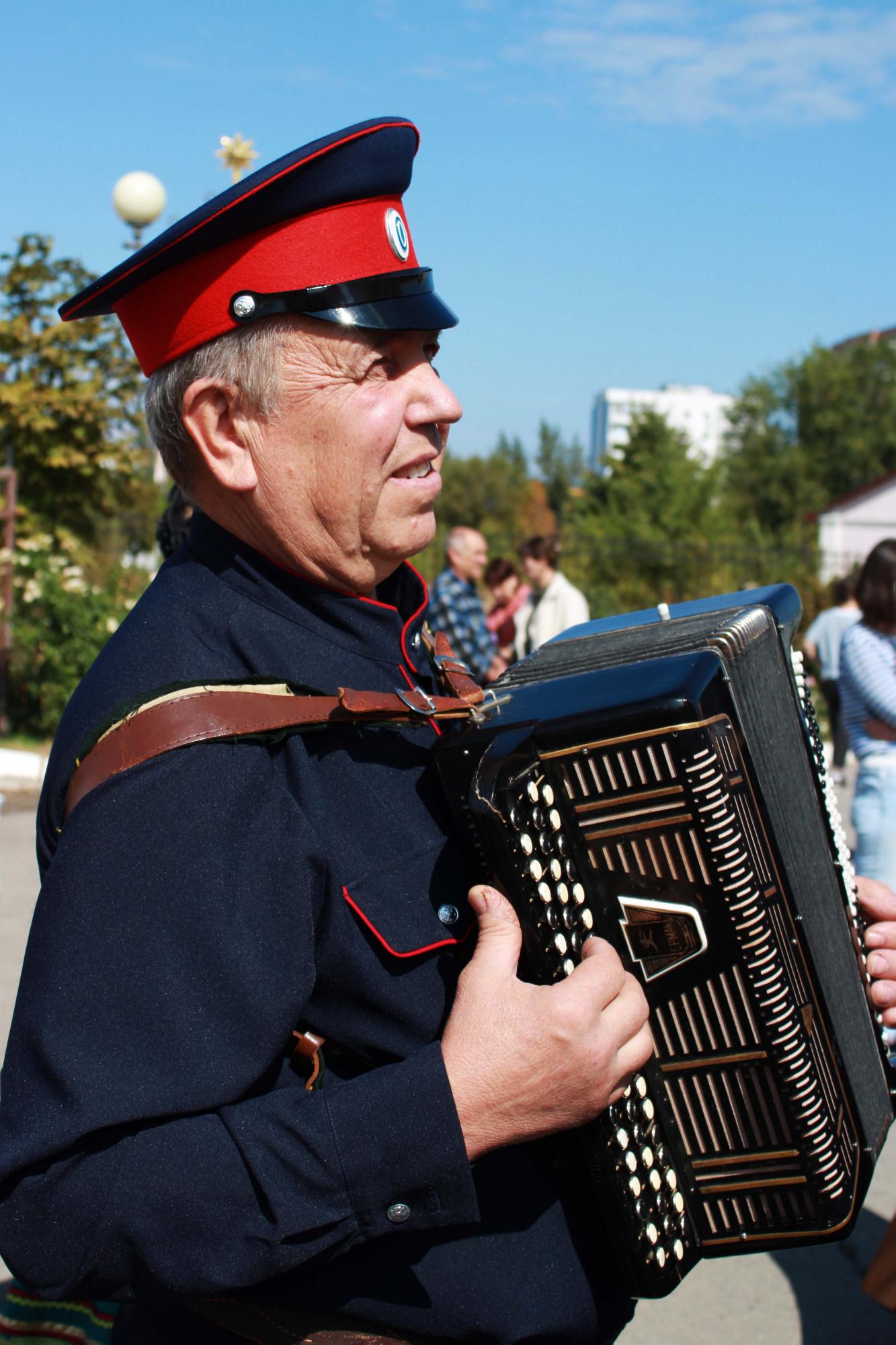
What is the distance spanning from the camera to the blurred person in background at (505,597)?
9.08 meters

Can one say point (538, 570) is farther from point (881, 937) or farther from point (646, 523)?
point (646, 523)

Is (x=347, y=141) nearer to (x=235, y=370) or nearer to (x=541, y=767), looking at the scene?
(x=235, y=370)

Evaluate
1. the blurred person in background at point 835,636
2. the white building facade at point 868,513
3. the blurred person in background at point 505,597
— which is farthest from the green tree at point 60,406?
the white building facade at point 868,513

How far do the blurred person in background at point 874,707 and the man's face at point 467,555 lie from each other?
3.18 meters

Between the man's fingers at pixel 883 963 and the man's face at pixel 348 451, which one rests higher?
the man's face at pixel 348 451

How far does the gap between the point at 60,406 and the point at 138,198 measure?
74.1 inches

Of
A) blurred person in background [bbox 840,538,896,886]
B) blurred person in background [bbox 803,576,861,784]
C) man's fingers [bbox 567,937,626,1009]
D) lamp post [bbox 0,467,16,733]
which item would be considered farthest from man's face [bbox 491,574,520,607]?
man's fingers [bbox 567,937,626,1009]

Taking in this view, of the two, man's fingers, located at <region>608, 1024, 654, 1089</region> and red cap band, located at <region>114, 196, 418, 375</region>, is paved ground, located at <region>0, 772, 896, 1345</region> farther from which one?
red cap band, located at <region>114, 196, 418, 375</region>

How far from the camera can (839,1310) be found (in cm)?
313

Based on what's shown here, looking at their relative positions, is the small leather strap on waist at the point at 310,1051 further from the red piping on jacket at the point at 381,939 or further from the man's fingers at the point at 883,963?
the man's fingers at the point at 883,963

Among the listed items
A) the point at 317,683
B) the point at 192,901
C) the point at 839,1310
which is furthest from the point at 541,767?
the point at 839,1310

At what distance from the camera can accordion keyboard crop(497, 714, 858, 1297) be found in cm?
134

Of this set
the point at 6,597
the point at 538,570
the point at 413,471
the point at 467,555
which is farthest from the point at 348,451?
the point at 6,597

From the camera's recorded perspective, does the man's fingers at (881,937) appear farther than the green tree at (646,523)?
No
